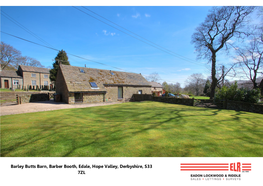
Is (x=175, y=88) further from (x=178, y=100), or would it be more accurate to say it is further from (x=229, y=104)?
(x=229, y=104)

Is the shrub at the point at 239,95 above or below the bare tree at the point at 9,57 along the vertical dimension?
below

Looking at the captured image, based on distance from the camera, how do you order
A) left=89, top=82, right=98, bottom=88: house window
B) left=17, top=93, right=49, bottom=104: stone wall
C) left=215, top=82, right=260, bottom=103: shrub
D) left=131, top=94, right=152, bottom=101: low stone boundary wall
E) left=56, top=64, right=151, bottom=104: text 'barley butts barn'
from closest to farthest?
left=215, top=82, right=260, bottom=103: shrub, left=17, top=93, right=49, bottom=104: stone wall, left=56, top=64, right=151, bottom=104: text 'barley butts barn', left=89, top=82, right=98, bottom=88: house window, left=131, top=94, right=152, bottom=101: low stone boundary wall

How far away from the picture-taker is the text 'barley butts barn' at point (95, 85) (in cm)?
1752

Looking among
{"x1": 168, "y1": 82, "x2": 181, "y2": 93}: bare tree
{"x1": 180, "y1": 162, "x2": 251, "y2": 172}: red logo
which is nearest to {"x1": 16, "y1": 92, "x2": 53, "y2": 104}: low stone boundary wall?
{"x1": 180, "y1": 162, "x2": 251, "y2": 172}: red logo

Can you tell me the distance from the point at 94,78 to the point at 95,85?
83.8 inches

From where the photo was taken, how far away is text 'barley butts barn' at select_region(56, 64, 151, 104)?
1752 centimetres

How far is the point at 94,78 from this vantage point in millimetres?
21203

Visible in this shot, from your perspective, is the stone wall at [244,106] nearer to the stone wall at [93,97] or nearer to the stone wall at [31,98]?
the stone wall at [93,97]

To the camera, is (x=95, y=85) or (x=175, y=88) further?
(x=175, y=88)

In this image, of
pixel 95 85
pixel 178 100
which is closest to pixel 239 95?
pixel 178 100

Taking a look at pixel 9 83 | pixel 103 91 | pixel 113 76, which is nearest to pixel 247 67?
pixel 113 76

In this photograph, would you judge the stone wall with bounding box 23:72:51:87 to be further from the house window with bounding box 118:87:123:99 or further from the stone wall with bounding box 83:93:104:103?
the house window with bounding box 118:87:123:99

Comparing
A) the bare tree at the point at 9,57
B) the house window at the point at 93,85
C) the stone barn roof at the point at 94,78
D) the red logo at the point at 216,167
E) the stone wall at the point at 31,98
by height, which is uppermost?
the bare tree at the point at 9,57

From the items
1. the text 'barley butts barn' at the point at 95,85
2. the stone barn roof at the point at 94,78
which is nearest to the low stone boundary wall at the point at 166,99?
the text 'barley butts barn' at the point at 95,85
